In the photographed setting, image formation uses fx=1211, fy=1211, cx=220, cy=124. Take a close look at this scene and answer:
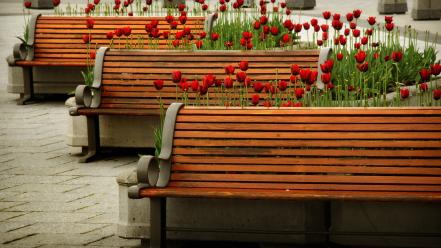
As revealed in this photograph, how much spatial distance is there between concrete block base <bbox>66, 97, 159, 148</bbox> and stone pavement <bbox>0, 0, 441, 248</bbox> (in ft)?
0.46

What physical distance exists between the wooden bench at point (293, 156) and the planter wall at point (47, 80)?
21.7ft

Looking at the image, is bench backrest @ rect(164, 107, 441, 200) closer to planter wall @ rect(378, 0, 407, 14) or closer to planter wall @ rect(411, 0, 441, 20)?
planter wall @ rect(411, 0, 441, 20)

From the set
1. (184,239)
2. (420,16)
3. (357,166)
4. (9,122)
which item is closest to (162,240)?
(184,239)

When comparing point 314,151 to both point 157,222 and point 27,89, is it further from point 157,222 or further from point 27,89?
point 27,89

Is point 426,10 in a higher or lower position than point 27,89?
higher

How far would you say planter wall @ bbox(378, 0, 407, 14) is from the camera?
79.3 feet

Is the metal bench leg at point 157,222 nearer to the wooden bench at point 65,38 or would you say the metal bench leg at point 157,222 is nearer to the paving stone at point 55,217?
the paving stone at point 55,217

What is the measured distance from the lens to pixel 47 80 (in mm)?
13367

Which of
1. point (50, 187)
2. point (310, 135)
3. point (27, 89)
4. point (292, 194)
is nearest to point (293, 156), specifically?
point (310, 135)

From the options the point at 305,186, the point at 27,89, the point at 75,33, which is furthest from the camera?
the point at 27,89

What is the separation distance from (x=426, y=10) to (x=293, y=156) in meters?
16.3

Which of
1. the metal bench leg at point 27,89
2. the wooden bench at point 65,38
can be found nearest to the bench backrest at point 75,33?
the wooden bench at point 65,38

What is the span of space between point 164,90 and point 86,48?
3.12m

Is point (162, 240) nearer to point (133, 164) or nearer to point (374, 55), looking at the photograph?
point (133, 164)
